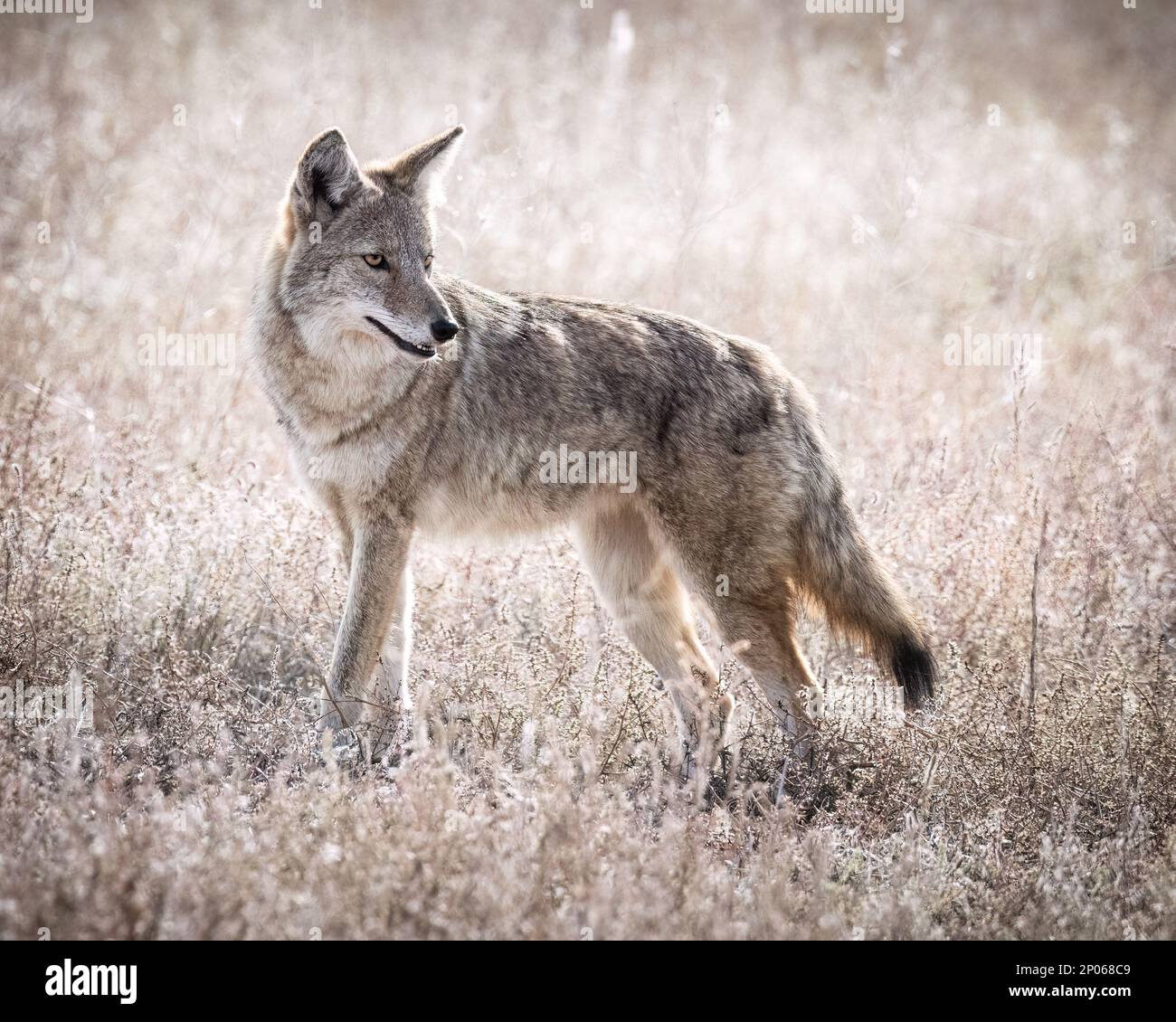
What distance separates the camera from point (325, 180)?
450cm

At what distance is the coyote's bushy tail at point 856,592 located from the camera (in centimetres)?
474

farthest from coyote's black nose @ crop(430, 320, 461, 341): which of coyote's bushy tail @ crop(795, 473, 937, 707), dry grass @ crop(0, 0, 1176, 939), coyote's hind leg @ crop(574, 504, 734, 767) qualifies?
coyote's bushy tail @ crop(795, 473, 937, 707)

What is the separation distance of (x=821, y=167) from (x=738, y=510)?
902cm

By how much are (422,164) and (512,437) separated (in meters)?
1.24

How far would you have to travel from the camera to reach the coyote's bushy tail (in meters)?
4.74

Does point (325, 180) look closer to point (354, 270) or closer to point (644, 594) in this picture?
point (354, 270)

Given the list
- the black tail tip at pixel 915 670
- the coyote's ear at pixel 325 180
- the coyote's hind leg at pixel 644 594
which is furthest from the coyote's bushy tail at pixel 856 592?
the coyote's ear at pixel 325 180

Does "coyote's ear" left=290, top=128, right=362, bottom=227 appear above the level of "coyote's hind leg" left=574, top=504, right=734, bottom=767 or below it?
above

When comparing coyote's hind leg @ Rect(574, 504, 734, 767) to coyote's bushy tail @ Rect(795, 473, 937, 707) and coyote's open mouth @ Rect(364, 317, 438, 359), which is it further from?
coyote's open mouth @ Rect(364, 317, 438, 359)

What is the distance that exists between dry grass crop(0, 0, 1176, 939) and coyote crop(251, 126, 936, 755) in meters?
0.33

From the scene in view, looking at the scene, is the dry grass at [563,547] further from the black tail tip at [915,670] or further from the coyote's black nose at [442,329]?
the coyote's black nose at [442,329]

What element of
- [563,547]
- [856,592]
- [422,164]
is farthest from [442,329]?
[856,592]

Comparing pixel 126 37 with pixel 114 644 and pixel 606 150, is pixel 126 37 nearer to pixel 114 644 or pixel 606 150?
pixel 606 150

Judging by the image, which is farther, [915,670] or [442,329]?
[915,670]
